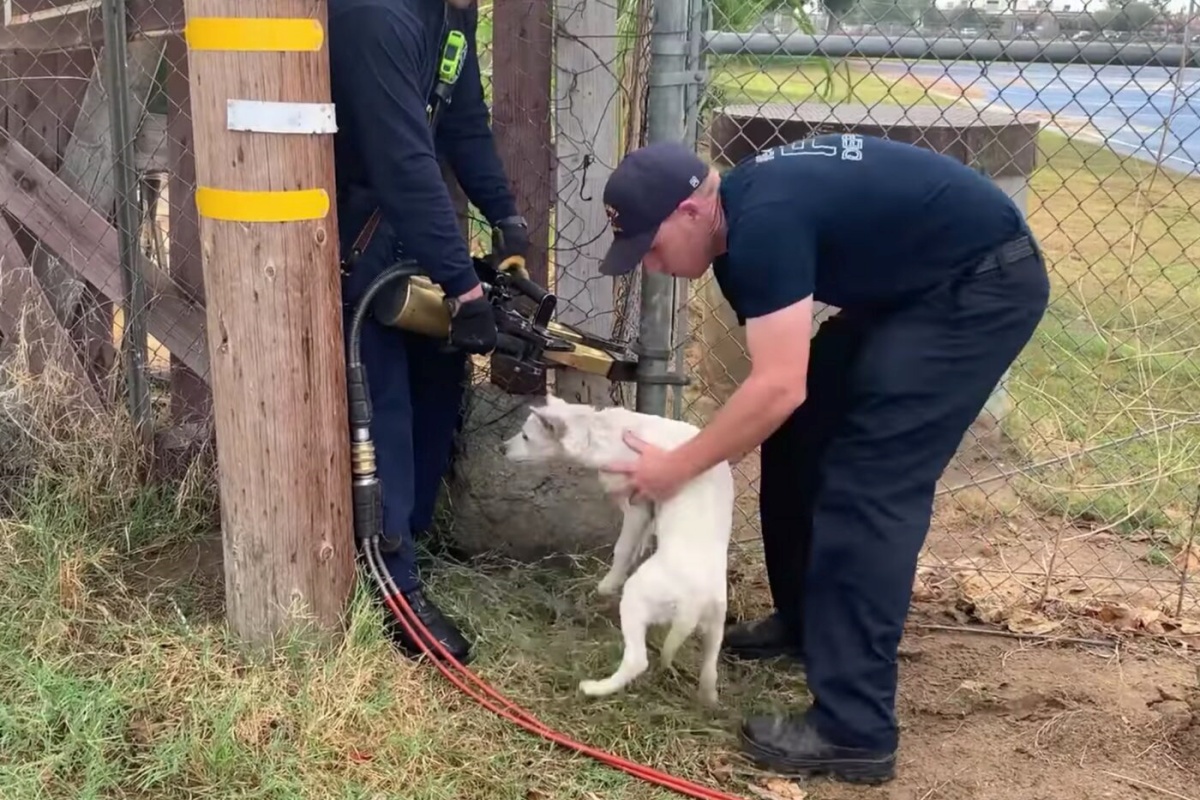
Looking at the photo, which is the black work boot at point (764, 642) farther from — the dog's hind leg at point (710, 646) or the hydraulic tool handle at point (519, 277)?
the hydraulic tool handle at point (519, 277)

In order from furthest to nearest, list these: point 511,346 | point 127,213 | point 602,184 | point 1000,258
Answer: point 127,213
point 602,184
point 511,346
point 1000,258

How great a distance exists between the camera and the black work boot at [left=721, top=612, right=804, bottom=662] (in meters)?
3.62

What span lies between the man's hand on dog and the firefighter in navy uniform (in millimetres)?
531

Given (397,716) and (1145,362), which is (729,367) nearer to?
(1145,362)

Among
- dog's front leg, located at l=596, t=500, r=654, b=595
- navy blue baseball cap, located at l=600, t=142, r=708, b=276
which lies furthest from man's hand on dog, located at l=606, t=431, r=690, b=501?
navy blue baseball cap, located at l=600, t=142, r=708, b=276

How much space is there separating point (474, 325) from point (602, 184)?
2.91 ft

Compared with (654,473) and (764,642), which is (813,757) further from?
(654,473)

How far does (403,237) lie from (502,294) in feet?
1.37

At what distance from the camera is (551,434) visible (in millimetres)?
3539

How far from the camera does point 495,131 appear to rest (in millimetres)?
3859

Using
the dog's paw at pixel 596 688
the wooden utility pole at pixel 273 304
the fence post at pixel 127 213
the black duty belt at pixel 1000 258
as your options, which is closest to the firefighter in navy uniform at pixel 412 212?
the wooden utility pole at pixel 273 304

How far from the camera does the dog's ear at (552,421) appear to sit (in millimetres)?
3494

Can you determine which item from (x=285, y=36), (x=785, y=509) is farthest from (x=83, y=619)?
(x=785, y=509)

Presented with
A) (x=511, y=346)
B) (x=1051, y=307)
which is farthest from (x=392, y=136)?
(x=1051, y=307)
